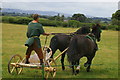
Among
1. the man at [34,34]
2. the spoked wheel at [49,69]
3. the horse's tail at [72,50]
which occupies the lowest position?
the spoked wheel at [49,69]

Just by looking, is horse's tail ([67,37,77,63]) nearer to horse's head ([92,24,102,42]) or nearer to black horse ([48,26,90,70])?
black horse ([48,26,90,70])

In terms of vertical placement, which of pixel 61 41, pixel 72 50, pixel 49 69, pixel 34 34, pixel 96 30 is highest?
pixel 96 30

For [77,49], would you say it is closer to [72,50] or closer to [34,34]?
[72,50]

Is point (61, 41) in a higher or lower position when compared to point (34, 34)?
lower

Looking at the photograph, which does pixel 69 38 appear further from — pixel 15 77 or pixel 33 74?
pixel 15 77

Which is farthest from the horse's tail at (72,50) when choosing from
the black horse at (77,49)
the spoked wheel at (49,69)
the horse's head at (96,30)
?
the horse's head at (96,30)

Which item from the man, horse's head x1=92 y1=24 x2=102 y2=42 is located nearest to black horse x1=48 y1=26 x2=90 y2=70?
horse's head x1=92 y1=24 x2=102 y2=42

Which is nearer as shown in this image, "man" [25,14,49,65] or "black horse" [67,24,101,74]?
"man" [25,14,49,65]

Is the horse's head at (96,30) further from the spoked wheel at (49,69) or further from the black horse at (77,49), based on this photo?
the spoked wheel at (49,69)

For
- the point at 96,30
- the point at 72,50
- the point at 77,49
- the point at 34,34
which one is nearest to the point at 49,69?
the point at 34,34

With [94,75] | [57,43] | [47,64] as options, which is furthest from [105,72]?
[47,64]

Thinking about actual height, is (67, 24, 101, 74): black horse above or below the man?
below

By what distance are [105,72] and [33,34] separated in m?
3.73

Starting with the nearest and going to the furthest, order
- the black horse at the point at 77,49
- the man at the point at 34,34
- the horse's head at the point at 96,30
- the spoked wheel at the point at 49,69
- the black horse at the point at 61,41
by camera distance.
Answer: the man at the point at 34,34 → the spoked wheel at the point at 49,69 → the black horse at the point at 77,49 → the black horse at the point at 61,41 → the horse's head at the point at 96,30
